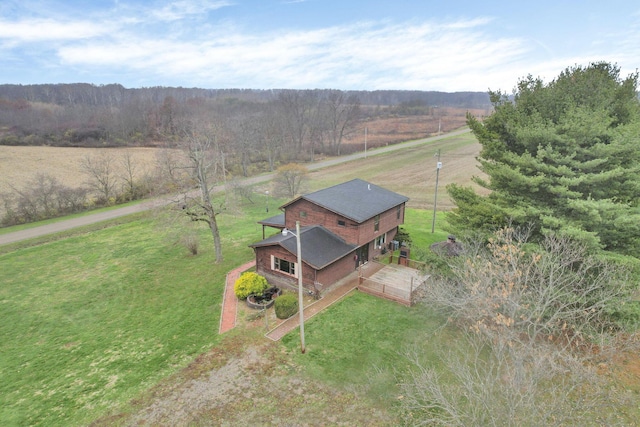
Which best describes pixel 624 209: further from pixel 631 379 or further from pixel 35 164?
pixel 35 164

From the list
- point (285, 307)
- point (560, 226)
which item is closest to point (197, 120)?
point (285, 307)

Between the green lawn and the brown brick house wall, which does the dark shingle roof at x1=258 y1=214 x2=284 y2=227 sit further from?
the green lawn

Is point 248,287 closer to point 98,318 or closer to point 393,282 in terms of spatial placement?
point 98,318

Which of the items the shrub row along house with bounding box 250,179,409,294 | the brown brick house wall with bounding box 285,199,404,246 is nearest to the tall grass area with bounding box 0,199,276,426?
the shrub row along house with bounding box 250,179,409,294

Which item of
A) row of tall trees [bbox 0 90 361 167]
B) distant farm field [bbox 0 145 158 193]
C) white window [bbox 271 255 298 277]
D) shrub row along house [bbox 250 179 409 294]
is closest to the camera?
shrub row along house [bbox 250 179 409 294]

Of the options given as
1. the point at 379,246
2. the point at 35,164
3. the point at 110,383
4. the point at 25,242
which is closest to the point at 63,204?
the point at 25,242

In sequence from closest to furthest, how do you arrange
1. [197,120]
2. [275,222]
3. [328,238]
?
1. [328,238]
2. [275,222]
3. [197,120]
